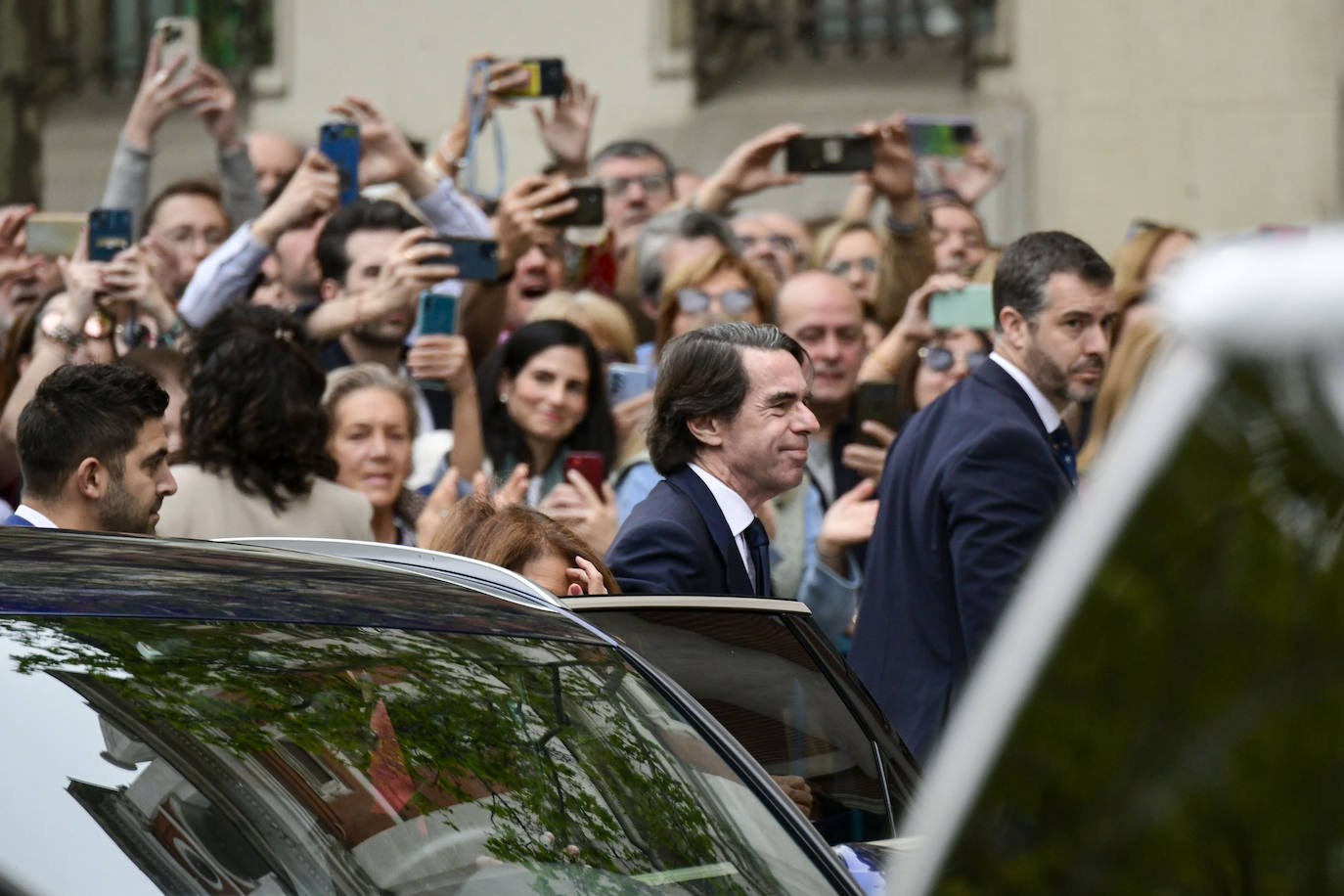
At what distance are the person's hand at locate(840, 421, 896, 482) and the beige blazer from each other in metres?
1.60

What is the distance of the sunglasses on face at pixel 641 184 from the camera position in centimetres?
934

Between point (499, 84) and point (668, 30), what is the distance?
7414 mm

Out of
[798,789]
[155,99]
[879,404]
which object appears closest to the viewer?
[798,789]

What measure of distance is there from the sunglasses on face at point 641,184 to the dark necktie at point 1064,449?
4.60m

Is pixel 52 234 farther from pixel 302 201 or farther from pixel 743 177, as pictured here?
pixel 743 177

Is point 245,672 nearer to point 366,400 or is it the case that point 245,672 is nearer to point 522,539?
point 522,539

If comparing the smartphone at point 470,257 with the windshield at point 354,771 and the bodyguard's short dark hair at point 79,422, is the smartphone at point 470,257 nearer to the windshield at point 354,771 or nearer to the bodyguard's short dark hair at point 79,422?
the bodyguard's short dark hair at point 79,422

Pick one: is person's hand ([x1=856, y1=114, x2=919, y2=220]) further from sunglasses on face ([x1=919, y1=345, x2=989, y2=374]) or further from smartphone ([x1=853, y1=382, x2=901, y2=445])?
smartphone ([x1=853, y1=382, x2=901, y2=445])

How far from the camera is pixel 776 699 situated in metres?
3.41

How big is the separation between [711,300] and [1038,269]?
77.1 inches

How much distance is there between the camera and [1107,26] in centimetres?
1419

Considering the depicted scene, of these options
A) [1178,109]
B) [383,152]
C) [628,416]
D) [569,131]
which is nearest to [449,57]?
[1178,109]

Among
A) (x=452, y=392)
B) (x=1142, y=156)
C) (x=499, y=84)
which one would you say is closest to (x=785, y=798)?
(x=452, y=392)

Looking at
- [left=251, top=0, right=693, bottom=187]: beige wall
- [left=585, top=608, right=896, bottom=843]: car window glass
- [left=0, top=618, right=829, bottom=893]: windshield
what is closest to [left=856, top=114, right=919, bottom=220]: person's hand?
[left=585, top=608, right=896, bottom=843]: car window glass
